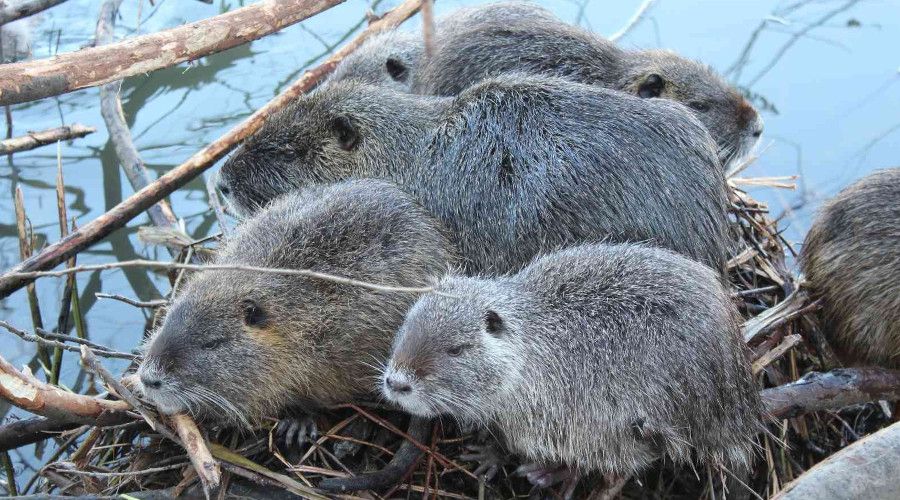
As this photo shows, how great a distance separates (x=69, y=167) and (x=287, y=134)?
1800 mm

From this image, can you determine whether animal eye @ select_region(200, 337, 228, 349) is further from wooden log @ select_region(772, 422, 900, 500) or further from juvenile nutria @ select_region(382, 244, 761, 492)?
wooden log @ select_region(772, 422, 900, 500)

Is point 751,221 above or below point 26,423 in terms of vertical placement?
above

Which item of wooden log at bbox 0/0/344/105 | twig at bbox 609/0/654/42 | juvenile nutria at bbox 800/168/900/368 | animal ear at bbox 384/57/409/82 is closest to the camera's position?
juvenile nutria at bbox 800/168/900/368

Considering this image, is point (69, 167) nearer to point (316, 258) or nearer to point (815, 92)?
point (316, 258)

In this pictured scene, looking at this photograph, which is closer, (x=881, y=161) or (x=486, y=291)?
(x=486, y=291)

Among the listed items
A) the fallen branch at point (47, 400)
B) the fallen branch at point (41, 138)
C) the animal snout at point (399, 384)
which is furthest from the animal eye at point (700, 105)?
the fallen branch at point (41, 138)

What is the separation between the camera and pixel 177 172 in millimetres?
4008

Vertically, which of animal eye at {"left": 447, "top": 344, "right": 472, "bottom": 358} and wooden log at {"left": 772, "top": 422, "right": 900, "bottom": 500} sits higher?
wooden log at {"left": 772, "top": 422, "right": 900, "bottom": 500}

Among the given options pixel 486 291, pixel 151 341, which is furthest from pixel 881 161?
pixel 151 341

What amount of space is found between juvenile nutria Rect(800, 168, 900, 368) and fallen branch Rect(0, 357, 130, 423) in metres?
2.53

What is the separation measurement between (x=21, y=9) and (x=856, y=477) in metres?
3.84

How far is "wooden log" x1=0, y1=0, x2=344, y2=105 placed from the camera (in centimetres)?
359

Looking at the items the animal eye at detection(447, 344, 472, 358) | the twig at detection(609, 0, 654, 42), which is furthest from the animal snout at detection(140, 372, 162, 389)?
the twig at detection(609, 0, 654, 42)

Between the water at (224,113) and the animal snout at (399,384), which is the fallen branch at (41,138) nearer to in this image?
the water at (224,113)
